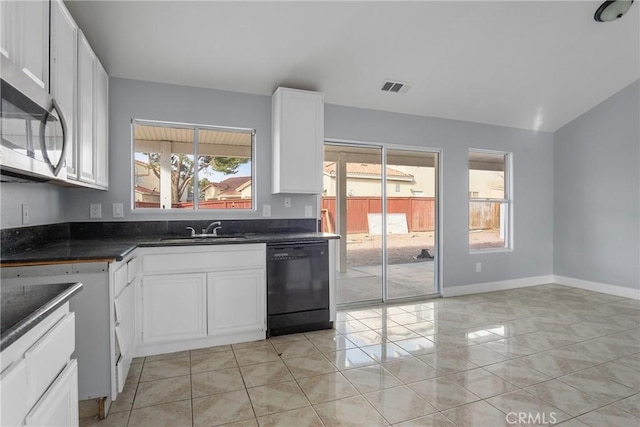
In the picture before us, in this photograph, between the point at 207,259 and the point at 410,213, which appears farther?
the point at 410,213

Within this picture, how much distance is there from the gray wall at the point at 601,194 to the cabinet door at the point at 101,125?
599 cm

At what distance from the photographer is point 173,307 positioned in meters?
2.73

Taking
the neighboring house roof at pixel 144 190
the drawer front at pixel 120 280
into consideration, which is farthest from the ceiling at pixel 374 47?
the drawer front at pixel 120 280

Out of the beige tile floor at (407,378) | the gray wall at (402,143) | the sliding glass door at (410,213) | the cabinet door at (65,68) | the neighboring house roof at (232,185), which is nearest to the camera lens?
the cabinet door at (65,68)

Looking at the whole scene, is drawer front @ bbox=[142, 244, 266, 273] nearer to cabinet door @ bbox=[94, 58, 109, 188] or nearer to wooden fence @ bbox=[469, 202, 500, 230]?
cabinet door @ bbox=[94, 58, 109, 188]

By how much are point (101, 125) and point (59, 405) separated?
238 cm

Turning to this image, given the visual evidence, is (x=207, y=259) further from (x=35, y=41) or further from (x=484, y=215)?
(x=484, y=215)

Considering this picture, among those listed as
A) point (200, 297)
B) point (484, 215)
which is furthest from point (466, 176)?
point (200, 297)

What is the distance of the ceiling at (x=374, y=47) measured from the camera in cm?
263

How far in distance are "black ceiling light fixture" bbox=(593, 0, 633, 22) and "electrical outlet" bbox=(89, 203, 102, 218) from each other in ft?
15.9

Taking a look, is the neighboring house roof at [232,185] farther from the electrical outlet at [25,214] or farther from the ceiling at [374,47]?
the electrical outlet at [25,214]

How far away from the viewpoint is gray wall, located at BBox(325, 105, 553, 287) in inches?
164
